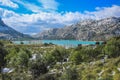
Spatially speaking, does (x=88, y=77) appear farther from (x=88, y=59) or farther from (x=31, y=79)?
(x=88, y=59)

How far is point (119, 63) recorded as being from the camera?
251ft

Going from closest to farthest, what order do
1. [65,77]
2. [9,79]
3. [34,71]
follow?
1. [65,77]
2. [9,79]
3. [34,71]

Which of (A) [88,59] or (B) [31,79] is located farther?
(A) [88,59]

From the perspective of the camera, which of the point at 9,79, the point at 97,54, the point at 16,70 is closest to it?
the point at 9,79

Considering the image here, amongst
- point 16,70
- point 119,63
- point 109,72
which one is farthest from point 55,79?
point 16,70

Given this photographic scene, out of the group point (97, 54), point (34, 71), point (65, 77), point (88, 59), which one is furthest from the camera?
point (97, 54)

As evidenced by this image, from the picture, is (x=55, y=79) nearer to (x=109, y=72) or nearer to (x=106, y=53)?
(x=109, y=72)

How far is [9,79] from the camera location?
7225 centimetres

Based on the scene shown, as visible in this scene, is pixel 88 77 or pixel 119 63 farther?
pixel 119 63

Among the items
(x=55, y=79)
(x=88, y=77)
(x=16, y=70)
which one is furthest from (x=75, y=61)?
(x=88, y=77)

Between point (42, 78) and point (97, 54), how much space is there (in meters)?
50.6

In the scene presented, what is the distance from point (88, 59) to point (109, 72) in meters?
35.7

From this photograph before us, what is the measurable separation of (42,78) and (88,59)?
38.0 m

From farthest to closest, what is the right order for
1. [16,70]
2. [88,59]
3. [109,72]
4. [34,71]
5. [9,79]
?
[88,59], [16,70], [34,71], [9,79], [109,72]
